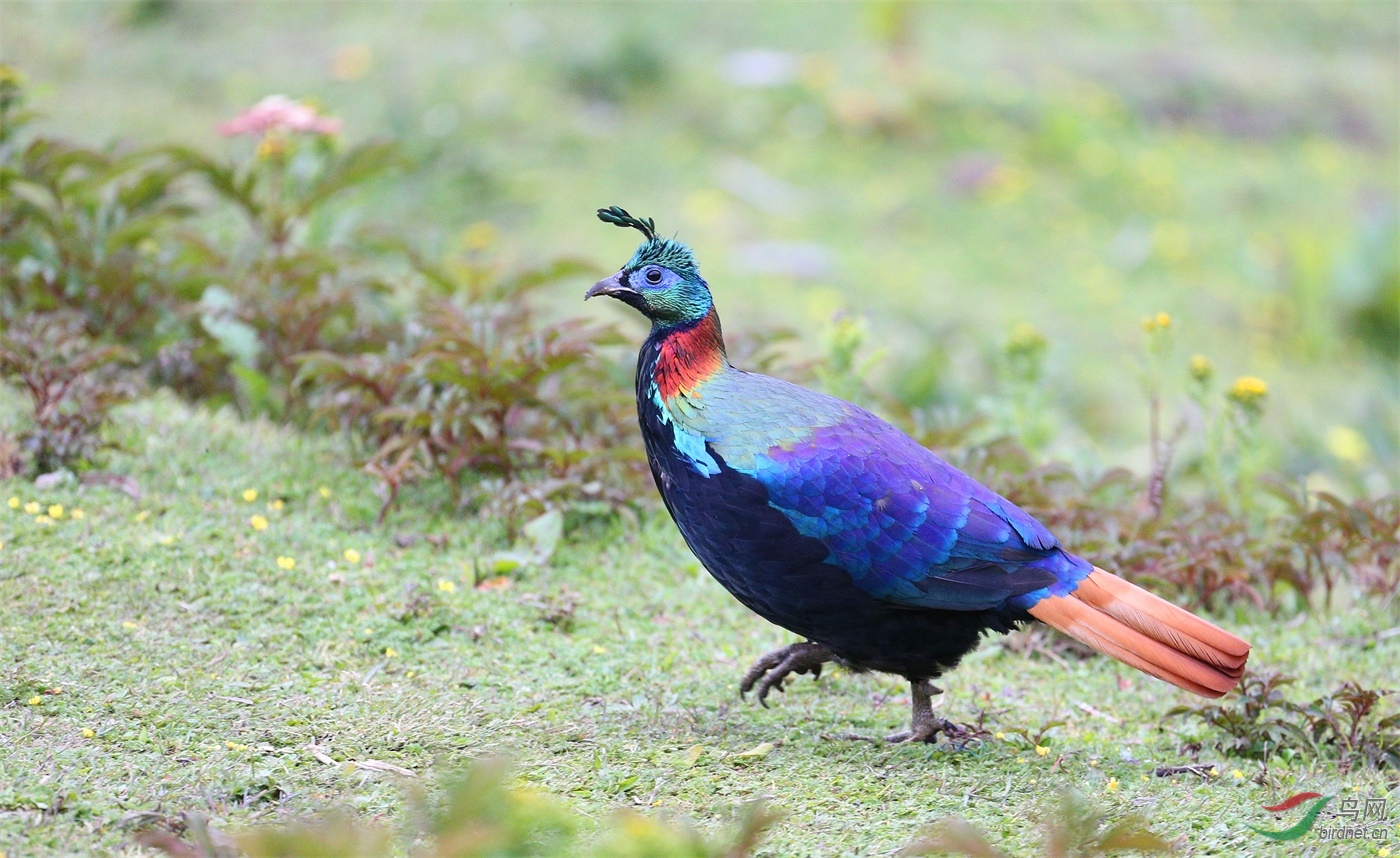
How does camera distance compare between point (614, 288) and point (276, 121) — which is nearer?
point (614, 288)

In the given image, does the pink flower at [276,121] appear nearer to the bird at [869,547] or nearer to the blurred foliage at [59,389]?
the blurred foliage at [59,389]

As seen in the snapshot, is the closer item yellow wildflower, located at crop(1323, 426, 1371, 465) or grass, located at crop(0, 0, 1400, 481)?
yellow wildflower, located at crop(1323, 426, 1371, 465)

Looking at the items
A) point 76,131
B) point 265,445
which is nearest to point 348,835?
point 265,445

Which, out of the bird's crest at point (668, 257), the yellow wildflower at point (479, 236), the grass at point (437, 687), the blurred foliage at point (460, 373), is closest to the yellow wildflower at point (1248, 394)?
the blurred foliage at point (460, 373)

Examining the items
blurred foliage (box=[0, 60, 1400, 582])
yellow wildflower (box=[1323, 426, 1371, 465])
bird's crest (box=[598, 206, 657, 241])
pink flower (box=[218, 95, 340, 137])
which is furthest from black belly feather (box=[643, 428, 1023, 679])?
yellow wildflower (box=[1323, 426, 1371, 465])

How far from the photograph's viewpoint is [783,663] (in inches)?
151

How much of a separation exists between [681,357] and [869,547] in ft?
2.26

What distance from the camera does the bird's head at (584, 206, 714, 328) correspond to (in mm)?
3674

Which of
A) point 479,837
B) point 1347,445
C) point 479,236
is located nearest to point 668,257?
point 479,837

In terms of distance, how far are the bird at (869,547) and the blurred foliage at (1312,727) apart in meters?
0.43

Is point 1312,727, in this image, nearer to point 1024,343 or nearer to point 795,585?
point 795,585

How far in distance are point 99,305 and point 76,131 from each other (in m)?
3.38

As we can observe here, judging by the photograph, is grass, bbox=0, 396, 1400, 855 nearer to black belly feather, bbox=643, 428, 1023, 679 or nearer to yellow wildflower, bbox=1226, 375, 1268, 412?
black belly feather, bbox=643, 428, 1023, 679

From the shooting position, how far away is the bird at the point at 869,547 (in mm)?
3420
